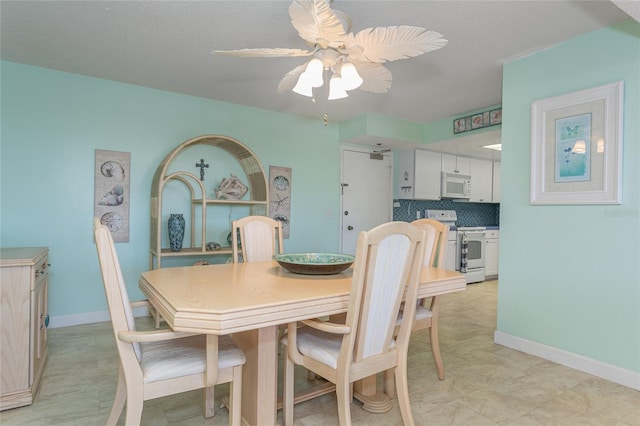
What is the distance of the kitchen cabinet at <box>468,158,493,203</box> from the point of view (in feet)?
19.4

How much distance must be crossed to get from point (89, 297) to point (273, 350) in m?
2.66

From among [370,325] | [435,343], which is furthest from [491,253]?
[370,325]

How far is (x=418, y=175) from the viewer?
17.2 feet

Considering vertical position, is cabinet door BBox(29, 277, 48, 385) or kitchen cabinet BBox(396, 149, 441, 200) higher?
kitchen cabinet BBox(396, 149, 441, 200)

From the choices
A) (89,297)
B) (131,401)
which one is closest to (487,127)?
(131,401)

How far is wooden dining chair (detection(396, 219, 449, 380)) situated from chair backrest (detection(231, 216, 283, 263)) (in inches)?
42.5

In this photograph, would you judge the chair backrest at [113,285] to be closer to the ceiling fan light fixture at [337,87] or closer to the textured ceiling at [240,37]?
the ceiling fan light fixture at [337,87]

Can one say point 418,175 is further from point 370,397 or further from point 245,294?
point 245,294

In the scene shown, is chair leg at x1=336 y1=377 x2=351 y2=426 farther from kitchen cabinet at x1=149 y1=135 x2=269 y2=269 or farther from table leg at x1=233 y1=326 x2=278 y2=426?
kitchen cabinet at x1=149 y1=135 x2=269 y2=269

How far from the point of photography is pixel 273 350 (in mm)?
1613

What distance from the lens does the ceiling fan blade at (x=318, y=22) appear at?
1.53 meters

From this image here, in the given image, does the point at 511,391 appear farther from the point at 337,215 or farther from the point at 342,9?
the point at 337,215

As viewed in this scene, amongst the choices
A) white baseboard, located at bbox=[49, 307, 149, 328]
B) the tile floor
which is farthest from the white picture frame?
white baseboard, located at bbox=[49, 307, 149, 328]

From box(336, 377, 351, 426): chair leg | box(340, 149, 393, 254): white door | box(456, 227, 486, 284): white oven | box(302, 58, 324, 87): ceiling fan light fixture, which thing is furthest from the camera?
box(456, 227, 486, 284): white oven
